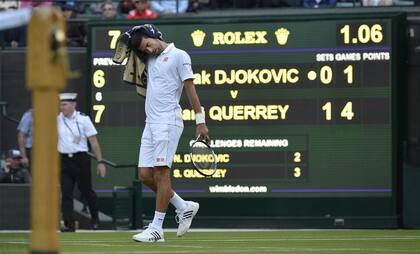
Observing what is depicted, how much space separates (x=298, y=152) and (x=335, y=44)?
155 centimetres

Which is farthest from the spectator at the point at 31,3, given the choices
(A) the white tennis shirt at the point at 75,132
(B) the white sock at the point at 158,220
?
(B) the white sock at the point at 158,220

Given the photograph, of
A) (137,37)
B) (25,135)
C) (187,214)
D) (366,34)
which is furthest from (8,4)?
(187,214)

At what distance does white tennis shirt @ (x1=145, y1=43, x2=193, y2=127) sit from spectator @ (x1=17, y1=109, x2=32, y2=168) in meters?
6.67

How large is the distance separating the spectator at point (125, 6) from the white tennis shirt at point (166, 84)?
9.56 metres

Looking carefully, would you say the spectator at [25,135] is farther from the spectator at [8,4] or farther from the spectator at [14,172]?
the spectator at [8,4]

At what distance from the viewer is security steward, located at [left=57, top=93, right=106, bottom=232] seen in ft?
56.6

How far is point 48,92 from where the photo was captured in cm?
486

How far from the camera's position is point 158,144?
11.6m

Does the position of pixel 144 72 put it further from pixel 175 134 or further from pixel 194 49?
pixel 194 49

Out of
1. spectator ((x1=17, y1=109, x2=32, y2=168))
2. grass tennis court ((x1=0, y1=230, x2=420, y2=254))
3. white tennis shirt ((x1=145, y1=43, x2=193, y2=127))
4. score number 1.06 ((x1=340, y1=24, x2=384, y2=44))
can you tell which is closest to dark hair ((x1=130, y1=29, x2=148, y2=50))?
white tennis shirt ((x1=145, y1=43, x2=193, y2=127))

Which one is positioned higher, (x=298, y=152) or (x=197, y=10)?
(x=197, y=10)

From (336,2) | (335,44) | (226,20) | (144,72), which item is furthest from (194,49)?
(144,72)

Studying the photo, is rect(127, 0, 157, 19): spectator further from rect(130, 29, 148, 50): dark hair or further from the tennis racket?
rect(130, 29, 148, 50): dark hair

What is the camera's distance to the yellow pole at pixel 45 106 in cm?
483
